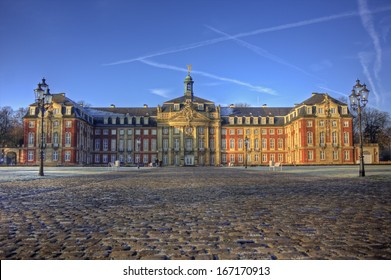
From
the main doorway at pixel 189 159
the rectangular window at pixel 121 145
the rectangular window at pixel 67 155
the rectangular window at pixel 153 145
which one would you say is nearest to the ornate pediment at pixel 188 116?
the rectangular window at pixel 153 145

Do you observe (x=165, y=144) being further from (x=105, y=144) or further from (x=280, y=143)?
(x=280, y=143)

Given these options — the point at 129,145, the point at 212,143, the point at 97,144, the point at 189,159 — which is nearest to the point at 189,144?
the point at 189,159

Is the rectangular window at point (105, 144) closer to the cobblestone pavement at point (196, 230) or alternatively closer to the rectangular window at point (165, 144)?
the rectangular window at point (165, 144)

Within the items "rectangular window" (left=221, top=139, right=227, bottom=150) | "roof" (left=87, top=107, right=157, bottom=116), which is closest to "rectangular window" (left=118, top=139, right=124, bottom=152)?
"roof" (left=87, top=107, right=157, bottom=116)

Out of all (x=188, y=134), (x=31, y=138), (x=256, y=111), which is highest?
(x=256, y=111)

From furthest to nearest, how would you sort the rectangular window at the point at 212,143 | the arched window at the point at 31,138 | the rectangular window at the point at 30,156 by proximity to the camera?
the rectangular window at the point at 212,143, the arched window at the point at 31,138, the rectangular window at the point at 30,156

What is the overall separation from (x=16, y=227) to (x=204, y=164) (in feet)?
227

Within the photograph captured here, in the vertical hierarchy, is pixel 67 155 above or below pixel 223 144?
below

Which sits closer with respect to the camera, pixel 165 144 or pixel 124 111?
pixel 165 144

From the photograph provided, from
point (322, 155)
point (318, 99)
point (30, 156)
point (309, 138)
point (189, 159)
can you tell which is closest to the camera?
point (322, 155)

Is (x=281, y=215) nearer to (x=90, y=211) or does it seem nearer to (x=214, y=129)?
(x=90, y=211)

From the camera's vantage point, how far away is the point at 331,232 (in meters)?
4.70

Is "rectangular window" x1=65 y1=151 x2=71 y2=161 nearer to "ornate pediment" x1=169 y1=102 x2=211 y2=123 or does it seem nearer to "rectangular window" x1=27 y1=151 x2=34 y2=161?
"rectangular window" x1=27 y1=151 x2=34 y2=161
